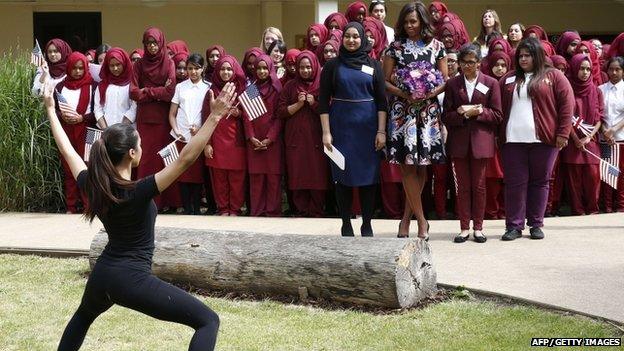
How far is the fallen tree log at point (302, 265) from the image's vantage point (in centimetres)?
679

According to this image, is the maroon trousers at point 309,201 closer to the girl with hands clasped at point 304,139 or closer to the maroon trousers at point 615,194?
the girl with hands clasped at point 304,139

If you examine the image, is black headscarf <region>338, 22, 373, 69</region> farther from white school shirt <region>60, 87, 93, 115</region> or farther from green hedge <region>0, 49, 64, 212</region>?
green hedge <region>0, 49, 64, 212</region>

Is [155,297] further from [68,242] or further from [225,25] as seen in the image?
[225,25]

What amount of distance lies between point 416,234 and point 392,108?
4.33 feet

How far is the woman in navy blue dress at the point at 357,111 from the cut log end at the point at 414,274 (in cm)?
148

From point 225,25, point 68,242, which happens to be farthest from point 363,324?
point 225,25

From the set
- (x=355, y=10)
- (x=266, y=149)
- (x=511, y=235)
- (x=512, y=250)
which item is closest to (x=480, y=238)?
(x=511, y=235)

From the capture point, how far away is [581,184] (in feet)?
35.9

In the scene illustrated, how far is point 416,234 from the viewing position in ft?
30.5

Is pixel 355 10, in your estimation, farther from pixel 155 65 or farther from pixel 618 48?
pixel 618 48

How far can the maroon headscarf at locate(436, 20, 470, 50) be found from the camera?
436 inches

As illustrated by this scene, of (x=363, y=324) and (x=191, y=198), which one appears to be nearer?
(x=363, y=324)

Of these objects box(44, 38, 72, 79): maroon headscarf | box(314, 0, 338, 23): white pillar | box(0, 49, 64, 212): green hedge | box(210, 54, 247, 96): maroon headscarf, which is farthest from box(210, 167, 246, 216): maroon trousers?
box(314, 0, 338, 23): white pillar

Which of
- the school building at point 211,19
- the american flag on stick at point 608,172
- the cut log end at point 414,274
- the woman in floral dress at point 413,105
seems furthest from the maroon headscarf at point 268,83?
the school building at point 211,19
